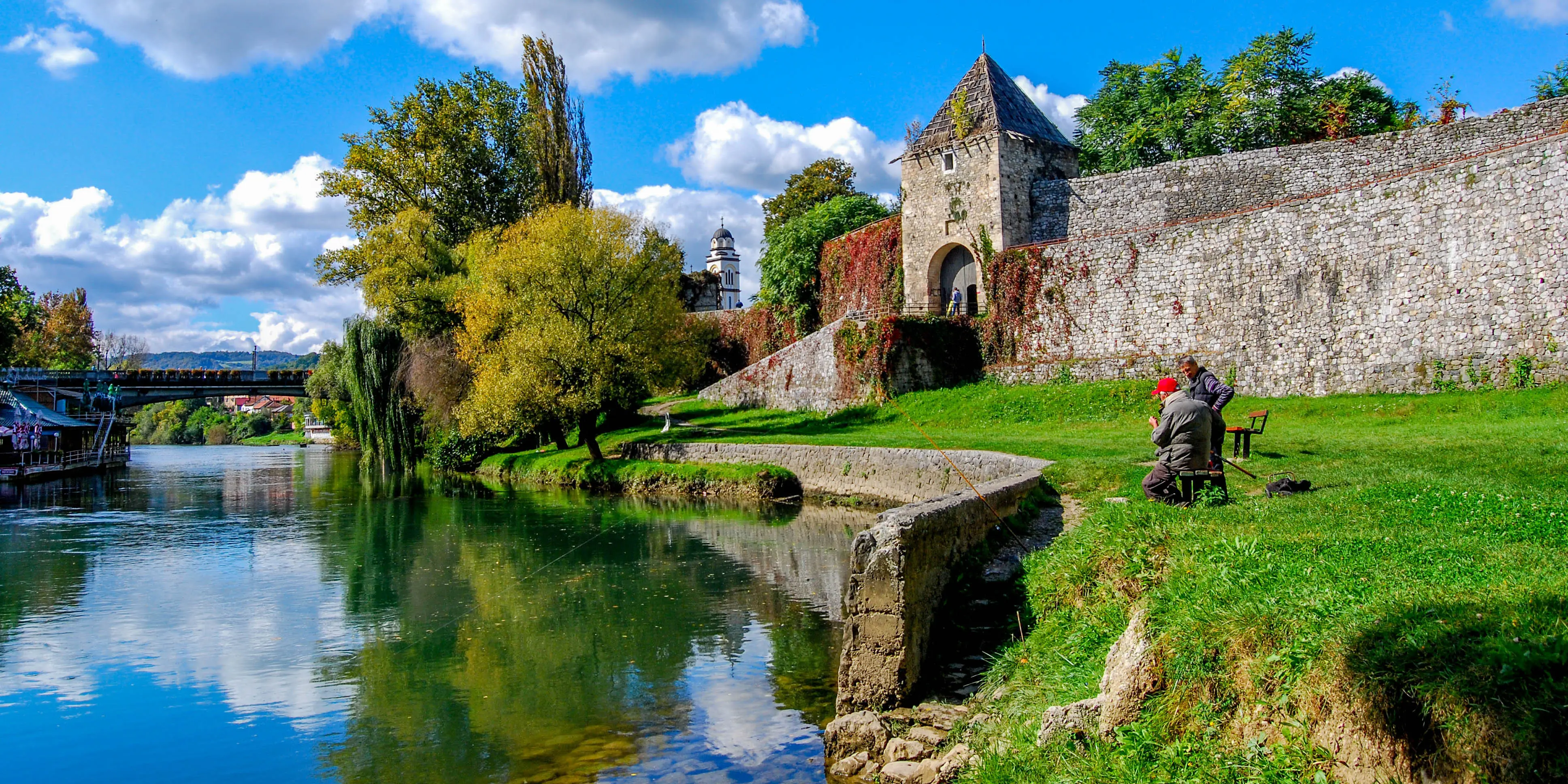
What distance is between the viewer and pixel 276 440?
88625 millimetres

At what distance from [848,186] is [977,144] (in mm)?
20614

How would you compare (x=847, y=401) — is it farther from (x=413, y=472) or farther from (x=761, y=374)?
(x=413, y=472)

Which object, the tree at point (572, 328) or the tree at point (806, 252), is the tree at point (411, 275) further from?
the tree at point (806, 252)

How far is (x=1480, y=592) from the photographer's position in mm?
4281

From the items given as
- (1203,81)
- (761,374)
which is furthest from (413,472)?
(1203,81)

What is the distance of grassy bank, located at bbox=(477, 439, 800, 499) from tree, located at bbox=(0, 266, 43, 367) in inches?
893

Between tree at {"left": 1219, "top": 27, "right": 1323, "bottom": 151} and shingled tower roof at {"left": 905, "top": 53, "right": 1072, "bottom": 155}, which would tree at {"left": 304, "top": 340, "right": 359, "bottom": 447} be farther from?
tree at {"left": 1219, "top": 27, "right": 1323, "bottom": 151}

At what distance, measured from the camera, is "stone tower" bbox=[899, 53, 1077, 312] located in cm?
2833

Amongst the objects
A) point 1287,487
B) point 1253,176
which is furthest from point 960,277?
point 1287,487

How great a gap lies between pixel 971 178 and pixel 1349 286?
1184 centimetres

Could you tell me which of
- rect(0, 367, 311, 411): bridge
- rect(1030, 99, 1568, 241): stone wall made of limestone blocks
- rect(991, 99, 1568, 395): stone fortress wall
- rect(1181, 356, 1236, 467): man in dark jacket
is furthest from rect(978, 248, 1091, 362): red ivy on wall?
rect(0, 367, 311, 411): bridge

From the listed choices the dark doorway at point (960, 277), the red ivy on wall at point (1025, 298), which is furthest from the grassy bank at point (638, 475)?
the dark doorway at point (960, 277)

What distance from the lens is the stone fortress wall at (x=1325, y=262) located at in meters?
16.8

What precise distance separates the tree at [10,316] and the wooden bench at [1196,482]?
4448cm
